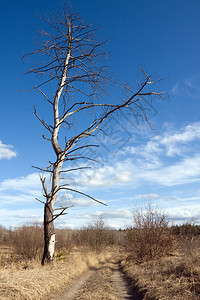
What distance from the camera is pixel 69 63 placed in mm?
13867

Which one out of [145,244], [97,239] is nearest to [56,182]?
[145,244]

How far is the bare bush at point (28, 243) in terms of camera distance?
14.2 m

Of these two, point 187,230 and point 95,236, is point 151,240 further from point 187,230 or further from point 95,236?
point 95,236

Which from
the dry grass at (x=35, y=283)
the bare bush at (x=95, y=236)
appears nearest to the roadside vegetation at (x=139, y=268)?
the dry grass at (x=35, y=283)

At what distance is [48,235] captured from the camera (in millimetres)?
11508

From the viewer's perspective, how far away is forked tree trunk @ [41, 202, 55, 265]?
1138cm

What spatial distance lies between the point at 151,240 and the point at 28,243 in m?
6.81

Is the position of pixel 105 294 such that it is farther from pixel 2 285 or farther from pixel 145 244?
pixel 145 244

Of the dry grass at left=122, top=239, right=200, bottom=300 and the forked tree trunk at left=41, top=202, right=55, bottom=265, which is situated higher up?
the forked tree trunk at left=41, top=202, right=55, bottom=265

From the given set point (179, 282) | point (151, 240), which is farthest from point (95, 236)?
point (179, 282)

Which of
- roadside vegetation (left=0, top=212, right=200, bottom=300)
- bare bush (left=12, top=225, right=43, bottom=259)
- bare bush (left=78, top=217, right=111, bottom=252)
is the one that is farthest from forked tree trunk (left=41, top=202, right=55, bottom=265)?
bare bush (left=78, top=217, right=111, bottom=252)

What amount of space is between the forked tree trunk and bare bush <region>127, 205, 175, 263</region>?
6.09m

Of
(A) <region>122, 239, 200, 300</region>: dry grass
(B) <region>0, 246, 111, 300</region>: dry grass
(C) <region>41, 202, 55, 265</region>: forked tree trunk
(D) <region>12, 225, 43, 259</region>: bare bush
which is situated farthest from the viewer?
(D) <region>12, 225, 43, 259</region>: bare bush

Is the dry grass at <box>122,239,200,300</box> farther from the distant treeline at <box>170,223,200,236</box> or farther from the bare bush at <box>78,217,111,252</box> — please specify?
the bare bush at <box>78,217,111,252</box>
